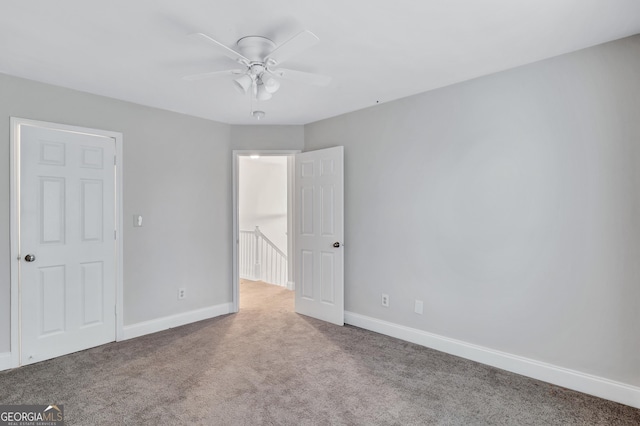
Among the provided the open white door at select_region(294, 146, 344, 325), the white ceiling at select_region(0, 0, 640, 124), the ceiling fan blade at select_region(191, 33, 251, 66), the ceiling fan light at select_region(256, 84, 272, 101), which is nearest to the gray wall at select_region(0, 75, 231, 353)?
the white ceiling at select_region(0, 0, 640, 124)

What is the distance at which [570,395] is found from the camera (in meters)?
2.52

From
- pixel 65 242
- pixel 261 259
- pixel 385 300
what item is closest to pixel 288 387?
pixel 385 300

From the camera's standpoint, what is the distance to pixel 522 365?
2.84 metres

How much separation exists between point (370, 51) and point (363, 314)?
277cm

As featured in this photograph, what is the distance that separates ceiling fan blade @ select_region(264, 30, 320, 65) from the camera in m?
1.90

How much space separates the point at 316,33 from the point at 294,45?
0.35 m

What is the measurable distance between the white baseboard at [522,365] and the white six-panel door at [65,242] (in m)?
2.87

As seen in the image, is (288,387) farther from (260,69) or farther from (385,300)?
(260,69)

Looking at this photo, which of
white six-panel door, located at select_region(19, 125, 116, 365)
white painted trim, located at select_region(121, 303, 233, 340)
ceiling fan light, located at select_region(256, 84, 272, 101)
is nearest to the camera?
ceiling fan light, located at select_region(256, 84, 272, 101)

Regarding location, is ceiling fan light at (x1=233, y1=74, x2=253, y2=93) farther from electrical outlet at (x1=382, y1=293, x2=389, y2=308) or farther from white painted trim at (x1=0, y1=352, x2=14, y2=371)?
white painted trim at (x1=0, y1=352, x2=14, y2=371)

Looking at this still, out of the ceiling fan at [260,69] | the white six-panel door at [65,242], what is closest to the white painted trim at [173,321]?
the white six-panel door at [65,242]

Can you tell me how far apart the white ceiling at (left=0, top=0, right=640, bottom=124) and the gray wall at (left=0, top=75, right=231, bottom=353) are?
0.26 metres

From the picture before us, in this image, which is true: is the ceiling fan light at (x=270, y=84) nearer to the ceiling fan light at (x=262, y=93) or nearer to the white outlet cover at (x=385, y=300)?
the ceiling fan light at (x=262, y=93)

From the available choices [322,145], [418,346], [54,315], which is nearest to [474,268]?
[418,346]
